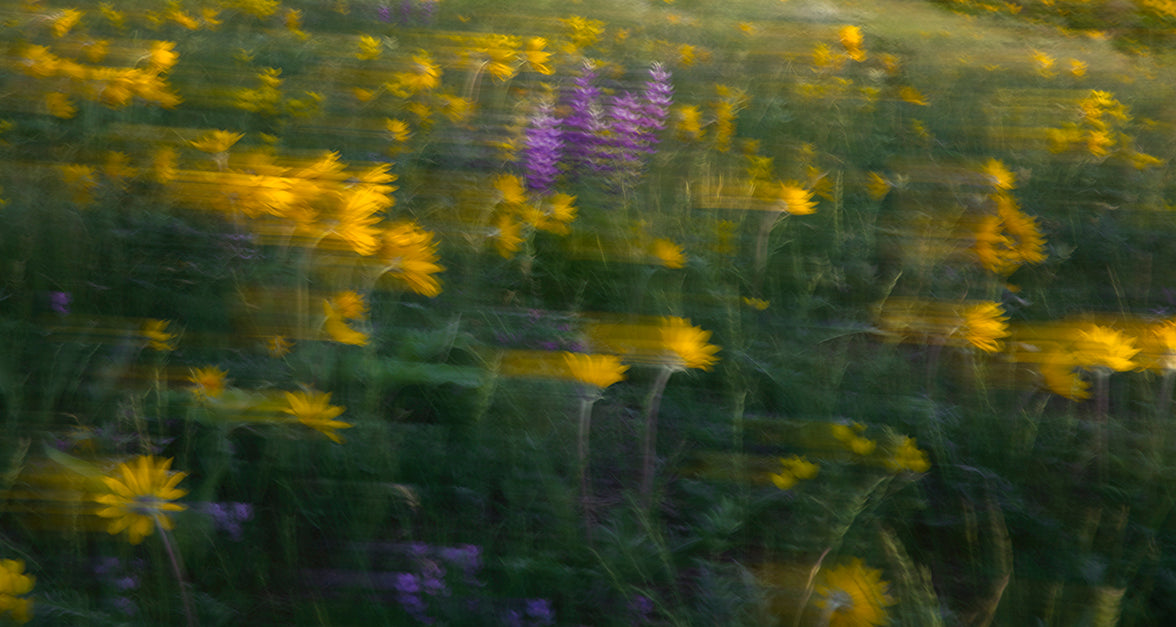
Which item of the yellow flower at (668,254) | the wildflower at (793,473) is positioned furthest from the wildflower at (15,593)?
the yellow flower at (668,254)

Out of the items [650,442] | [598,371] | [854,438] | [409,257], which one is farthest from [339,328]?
[854,438]

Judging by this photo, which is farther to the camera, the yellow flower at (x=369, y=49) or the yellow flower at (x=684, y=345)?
the yellow flower at (x=369, y=49)

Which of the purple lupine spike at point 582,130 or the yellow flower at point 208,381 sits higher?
the purple lupine spike at point 582,130

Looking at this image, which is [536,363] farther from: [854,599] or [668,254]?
[854,599]

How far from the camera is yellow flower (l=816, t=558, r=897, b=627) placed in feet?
2.79

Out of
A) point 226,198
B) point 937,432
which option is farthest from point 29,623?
point 937,432

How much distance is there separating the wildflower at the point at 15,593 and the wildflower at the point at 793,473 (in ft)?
3.28

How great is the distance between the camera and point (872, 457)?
1166 millimetres

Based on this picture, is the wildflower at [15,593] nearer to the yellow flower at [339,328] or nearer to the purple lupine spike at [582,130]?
the yellow flower at [339,328]

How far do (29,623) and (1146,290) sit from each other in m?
2.44

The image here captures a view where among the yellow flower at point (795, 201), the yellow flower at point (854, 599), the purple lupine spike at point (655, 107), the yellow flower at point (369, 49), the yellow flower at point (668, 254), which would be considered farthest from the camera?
the yellow flower at point (369, 49)

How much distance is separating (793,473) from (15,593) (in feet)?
3.42

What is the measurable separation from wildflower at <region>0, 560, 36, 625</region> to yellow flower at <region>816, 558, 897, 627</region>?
947 mm

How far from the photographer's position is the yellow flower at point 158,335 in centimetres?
113
